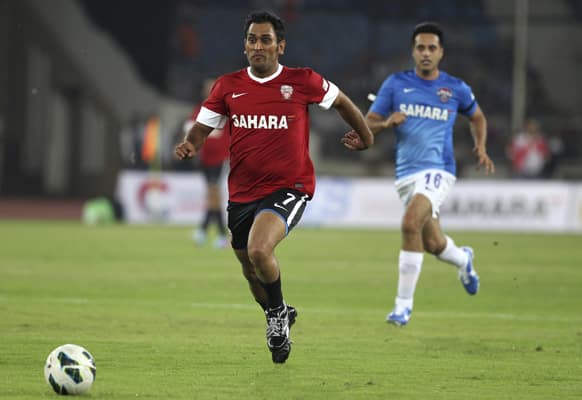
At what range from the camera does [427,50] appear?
11.3m

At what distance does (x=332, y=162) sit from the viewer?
3138cm

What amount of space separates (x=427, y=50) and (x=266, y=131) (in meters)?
2.89

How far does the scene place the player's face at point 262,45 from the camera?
28.4 ft

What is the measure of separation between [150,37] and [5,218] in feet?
33.5

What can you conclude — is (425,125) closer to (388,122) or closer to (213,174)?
(388,122)

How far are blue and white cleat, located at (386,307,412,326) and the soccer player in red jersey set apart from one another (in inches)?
82.0

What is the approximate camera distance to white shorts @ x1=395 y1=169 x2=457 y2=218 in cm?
1122

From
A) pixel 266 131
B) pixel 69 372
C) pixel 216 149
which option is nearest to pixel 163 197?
pixel 216 149

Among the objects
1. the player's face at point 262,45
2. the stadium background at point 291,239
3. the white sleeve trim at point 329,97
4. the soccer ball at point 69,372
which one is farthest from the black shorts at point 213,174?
the soccer ball at point 69,372

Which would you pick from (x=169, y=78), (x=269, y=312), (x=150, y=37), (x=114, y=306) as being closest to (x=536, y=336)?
(x=269, y=312)

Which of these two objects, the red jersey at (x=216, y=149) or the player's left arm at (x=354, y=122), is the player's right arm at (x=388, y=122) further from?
the red jersey at (x=216, y=149)

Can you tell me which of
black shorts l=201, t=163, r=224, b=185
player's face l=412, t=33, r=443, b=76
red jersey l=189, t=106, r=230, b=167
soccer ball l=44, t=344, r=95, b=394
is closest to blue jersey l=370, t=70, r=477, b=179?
player's face l=412, t=33, r=443, b=76

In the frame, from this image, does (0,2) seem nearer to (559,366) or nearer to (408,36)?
(408,36)

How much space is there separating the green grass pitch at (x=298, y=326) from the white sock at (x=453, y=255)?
45 centimetres
